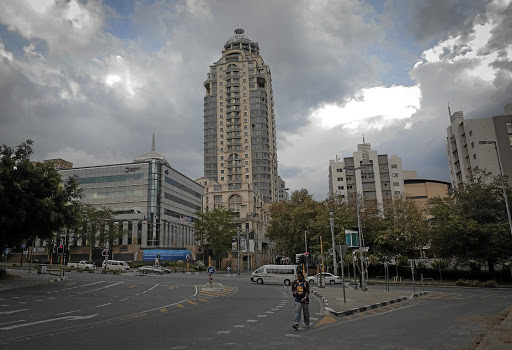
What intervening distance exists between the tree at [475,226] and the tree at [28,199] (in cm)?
3436

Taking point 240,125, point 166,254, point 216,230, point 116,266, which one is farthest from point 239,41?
point 116,266

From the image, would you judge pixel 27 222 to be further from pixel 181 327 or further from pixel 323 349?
pixel 323 349

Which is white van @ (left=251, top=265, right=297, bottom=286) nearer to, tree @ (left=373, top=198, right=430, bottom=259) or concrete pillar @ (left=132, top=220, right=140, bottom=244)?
tree @ (left=373, top=198, right=430, bottom=259)

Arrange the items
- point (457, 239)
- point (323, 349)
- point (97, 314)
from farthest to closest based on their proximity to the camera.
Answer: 1. point (457, 239)
2. point (97, 314)
3. point (323, 349)

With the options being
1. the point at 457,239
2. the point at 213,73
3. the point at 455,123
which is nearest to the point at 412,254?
the point at 457,239

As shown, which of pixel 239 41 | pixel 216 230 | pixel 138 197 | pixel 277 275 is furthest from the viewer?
pixel 239 41

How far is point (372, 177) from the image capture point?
9706 cm

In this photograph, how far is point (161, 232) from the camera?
77.9 meters

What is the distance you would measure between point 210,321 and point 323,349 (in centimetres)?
523

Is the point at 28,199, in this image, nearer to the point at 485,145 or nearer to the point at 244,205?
the point at 485,145

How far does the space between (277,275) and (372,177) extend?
67.5 metres

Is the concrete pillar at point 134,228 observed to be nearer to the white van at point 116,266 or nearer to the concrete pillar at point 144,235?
the concrete pillar at point 144,235

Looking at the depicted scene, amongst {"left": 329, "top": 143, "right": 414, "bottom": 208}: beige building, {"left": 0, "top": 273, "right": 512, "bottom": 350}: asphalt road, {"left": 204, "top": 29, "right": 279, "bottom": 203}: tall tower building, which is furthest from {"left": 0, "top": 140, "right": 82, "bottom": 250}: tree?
{"left": 204, "top": 29, "right": 279, "bottom": 203}: tall tower building

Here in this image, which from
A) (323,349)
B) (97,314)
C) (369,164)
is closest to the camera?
(323,349)
